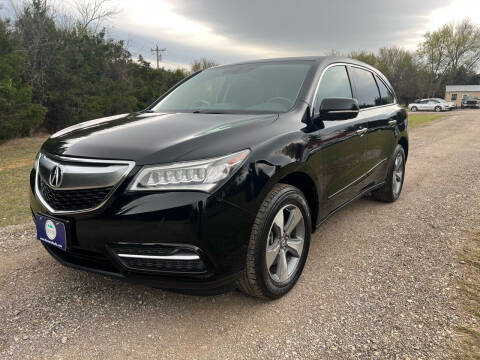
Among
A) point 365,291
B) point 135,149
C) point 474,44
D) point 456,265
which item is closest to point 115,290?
point 135,149

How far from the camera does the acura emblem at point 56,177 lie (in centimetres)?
216

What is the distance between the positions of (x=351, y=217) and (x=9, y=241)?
12.0 feet

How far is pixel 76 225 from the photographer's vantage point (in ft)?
6.79

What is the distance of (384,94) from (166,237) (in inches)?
145

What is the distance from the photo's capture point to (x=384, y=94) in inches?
179

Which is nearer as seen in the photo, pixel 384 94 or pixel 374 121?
pixel 374 121

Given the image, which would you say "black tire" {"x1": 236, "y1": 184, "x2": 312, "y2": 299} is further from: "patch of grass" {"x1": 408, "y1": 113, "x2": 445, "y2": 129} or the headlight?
"patch of grass" {"x1": 408, "y1": 113, "x2": 445, "y2": 129}

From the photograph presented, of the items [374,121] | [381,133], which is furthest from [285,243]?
[381,133]

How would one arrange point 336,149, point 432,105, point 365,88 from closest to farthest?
1. point 336,149
2. point 365,88
3. point 432,105

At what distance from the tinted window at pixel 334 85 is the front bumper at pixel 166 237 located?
1457 millimetres

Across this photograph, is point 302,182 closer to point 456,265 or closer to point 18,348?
point 456,265

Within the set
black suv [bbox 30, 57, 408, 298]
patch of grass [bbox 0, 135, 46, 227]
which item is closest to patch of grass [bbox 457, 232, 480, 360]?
black suv [bbox 30, 57, 408, 298]

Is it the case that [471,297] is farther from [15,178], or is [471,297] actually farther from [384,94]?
[15,178]

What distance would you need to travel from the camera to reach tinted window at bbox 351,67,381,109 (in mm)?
3803
